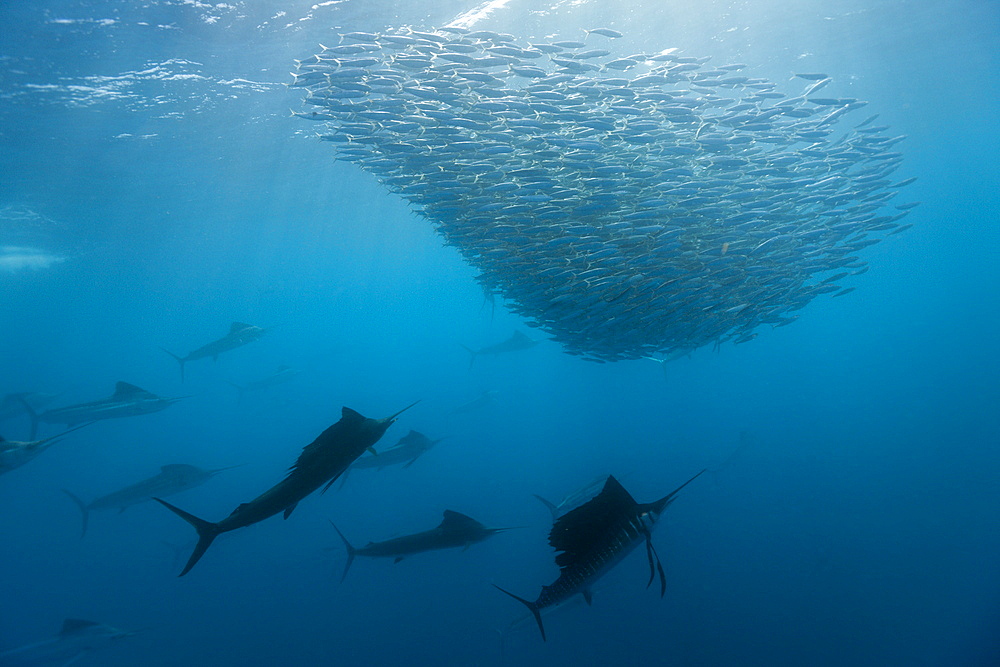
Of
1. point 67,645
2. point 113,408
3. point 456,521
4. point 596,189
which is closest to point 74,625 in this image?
point 67,645

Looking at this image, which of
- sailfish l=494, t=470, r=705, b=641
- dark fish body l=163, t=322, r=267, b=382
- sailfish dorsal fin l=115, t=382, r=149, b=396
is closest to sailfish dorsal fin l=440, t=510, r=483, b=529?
sailfish l=494, t=470, r=705, b=641

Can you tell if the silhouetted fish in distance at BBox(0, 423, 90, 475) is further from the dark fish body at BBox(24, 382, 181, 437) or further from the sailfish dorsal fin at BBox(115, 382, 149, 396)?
the sailfish dorsal fin at BBox(115, 382, 149, 396)

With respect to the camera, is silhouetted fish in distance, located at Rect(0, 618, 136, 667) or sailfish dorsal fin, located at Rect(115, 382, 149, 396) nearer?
silhouetted fish in distance, located at Rect(0, 618, 136, 667)

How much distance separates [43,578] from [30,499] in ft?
31.7

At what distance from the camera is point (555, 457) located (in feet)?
51.8

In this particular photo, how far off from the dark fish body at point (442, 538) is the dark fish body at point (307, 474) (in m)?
2.76

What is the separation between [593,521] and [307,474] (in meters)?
1.66

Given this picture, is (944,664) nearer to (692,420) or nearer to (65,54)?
(692,420)

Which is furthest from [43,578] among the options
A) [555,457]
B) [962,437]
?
[962,437]

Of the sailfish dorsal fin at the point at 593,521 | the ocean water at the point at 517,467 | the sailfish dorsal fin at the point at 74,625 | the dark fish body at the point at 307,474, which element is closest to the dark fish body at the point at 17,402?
the ocean water at the point at 517,467

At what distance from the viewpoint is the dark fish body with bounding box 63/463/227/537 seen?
7633 mm

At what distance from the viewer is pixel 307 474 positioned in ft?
7.67

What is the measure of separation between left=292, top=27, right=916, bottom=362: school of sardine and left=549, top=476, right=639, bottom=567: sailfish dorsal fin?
4384 millimetres

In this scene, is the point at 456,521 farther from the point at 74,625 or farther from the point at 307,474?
the point at 74,625
